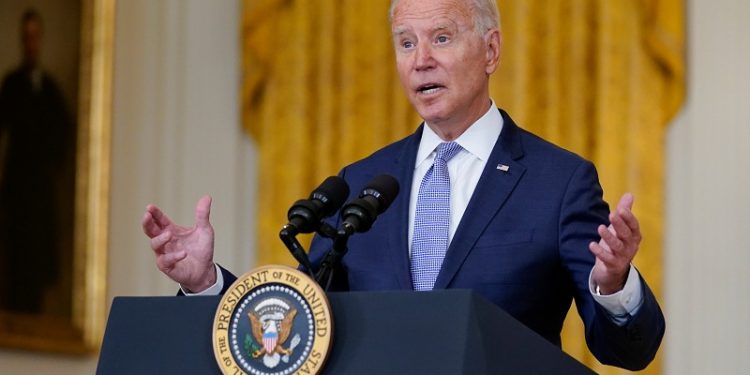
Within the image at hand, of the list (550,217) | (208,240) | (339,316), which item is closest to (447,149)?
(550,217)

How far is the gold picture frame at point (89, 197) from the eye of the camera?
653 cm

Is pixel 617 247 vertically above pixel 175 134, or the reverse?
pixel 175 134

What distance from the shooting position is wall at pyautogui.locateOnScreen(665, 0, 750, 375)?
6.27 m

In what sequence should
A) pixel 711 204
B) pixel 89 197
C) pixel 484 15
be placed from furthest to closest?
pixel 89 197 < pixel 711 204 < pixel 484 15

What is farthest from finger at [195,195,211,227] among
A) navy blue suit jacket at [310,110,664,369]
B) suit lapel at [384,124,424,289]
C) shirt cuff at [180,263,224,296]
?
suit lapel at [384,124,424,289]

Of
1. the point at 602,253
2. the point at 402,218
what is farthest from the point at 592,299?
the point at 402,218

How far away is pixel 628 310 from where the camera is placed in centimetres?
301

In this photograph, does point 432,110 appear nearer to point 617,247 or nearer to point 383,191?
point 383,191

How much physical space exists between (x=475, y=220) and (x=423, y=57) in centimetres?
48

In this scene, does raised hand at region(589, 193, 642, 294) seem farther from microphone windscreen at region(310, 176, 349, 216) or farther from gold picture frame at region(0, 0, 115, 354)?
gold picture frame at region(0, 0, 115, 354)

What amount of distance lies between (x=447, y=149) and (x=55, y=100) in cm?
346

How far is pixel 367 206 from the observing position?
109 inches

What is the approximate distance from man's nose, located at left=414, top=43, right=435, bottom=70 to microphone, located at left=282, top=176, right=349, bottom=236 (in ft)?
2.40

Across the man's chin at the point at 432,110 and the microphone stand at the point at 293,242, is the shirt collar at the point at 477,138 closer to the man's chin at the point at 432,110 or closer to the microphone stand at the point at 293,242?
the man's chin at the point at 432,110
